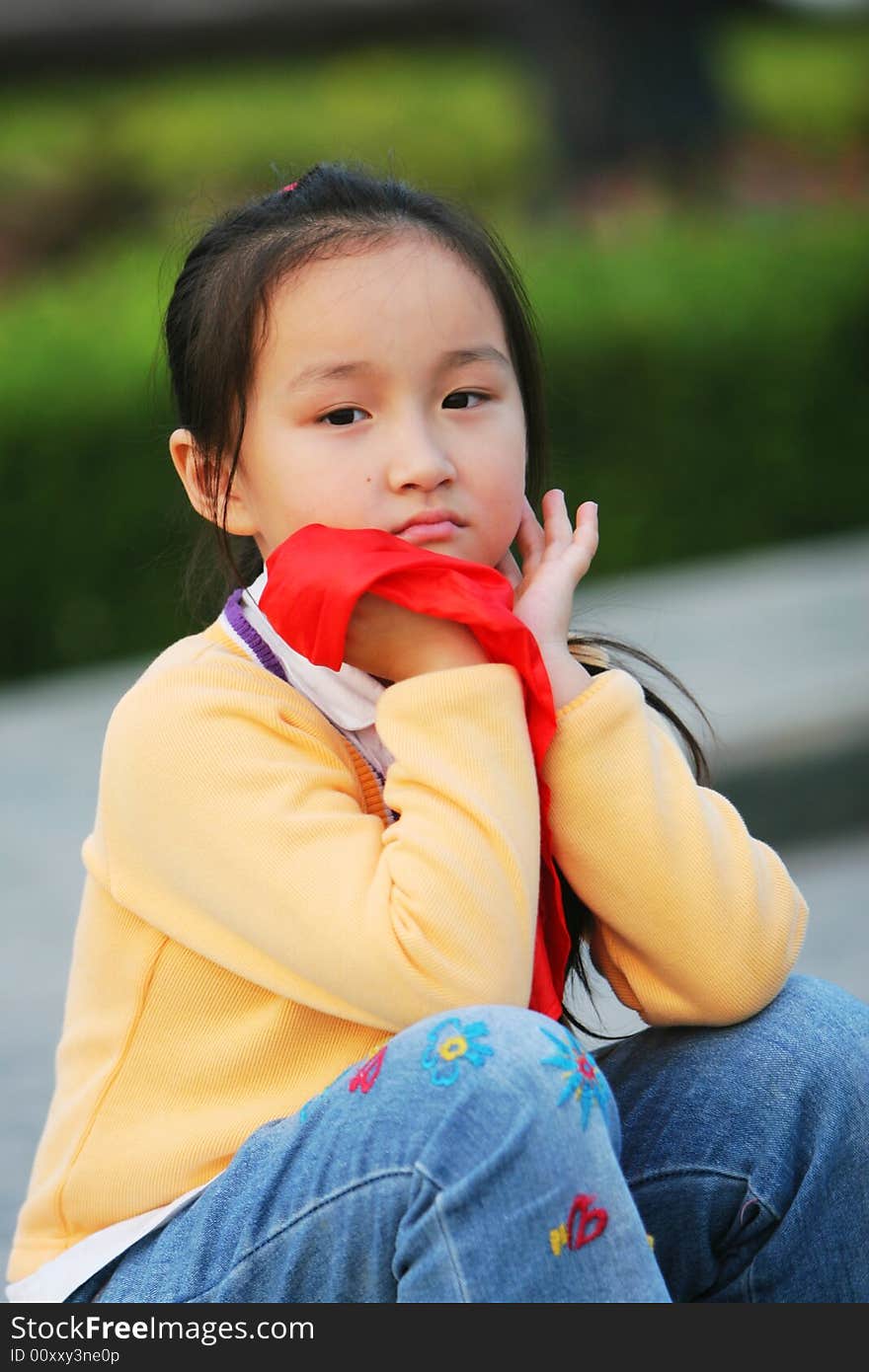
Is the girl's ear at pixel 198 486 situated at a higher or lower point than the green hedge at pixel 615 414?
higher

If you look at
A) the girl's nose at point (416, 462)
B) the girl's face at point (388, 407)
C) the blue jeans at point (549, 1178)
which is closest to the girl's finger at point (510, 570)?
the girl's face at point (388, 407)

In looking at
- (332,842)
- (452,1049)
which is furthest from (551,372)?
(452,1049)

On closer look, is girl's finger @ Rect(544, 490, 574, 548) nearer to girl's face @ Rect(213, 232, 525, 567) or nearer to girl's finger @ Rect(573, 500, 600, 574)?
girl's finger @ Rect(573, 500, 600, 574)

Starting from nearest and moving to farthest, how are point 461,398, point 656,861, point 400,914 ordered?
point 400,914
point 656,861
point 461,398

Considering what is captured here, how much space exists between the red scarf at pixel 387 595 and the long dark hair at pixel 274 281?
0.19 m

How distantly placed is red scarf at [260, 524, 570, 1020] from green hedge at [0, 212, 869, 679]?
405 cm

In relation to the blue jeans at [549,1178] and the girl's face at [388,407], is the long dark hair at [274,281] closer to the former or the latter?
the girl's face at [388,407]

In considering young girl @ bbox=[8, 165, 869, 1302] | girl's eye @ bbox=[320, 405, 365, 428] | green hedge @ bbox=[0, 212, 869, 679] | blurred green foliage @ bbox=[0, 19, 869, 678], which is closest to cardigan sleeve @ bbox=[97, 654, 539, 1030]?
young girl @ bbox=[8, 165, 869, 1302]

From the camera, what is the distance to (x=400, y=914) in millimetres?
1608

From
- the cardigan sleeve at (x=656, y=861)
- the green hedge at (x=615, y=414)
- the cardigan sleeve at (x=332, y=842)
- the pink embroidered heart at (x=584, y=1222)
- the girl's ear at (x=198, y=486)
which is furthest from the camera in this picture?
the green hedge at (x=615, y=414)

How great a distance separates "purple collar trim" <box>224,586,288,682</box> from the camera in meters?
1.83

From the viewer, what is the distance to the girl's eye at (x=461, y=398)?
184cm

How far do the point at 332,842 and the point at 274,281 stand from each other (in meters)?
0.56

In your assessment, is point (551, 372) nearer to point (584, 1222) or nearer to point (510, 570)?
point (510, 570)
